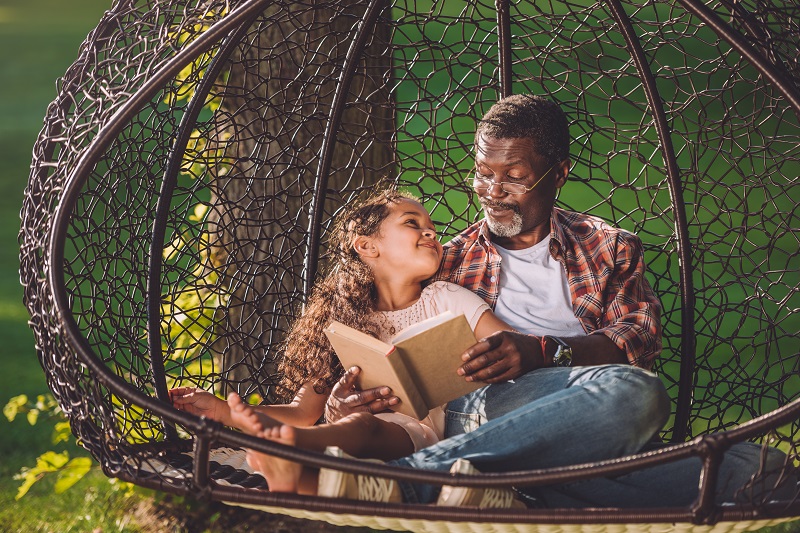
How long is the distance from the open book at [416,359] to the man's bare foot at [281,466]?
1.04 ft

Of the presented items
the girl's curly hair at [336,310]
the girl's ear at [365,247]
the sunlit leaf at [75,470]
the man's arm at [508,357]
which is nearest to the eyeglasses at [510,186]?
the girl's curly hair at [336,310]

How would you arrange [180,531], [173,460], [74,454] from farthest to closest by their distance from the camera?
[74,454], [180,531], [173,460]

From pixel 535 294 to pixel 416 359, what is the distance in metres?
0.53

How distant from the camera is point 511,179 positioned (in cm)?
255

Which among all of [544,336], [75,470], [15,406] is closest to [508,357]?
[544,336]

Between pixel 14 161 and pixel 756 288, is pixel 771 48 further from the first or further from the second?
pixel 14 161

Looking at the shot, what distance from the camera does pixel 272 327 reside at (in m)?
2.80

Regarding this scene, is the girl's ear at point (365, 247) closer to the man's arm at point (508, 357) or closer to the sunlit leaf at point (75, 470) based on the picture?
the man's arm at point (508, 357)

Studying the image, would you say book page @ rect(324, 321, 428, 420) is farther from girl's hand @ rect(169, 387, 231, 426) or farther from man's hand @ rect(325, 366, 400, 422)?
girl's hand @ rect(169, 387, 231, 426)

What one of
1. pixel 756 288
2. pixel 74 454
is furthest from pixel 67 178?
pixel 74 454

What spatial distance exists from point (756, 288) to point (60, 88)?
1.88 metres

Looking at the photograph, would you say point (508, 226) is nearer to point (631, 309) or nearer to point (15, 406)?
point (631, 309)

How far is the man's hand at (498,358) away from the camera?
2141 millimetres

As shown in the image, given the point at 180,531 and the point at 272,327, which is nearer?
the point at 272,327
